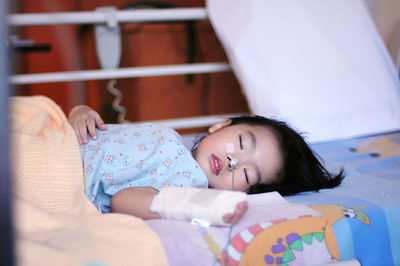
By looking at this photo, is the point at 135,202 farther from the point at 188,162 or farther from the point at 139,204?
the point at 188,162

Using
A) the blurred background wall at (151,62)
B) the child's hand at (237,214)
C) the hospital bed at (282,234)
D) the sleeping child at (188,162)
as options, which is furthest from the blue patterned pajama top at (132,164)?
the blurred background wall at (151,62)

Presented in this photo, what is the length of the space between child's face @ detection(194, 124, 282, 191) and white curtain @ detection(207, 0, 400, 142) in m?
0.45

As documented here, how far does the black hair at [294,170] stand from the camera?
42.2 inches

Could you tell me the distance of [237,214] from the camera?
75 cm

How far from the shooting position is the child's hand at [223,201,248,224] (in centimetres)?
73

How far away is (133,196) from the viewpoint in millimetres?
856

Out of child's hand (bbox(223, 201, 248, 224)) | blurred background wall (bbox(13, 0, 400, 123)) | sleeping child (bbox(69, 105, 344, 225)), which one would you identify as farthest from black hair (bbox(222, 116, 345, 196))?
blurred background wall (bbox(13, 0, 400, 123))

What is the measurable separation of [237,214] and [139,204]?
0.66 feet

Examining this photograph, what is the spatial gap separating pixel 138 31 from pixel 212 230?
1752mm

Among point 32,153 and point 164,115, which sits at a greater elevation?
point 32,153

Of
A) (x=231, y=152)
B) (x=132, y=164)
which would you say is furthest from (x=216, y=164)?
(x=132, y=164)

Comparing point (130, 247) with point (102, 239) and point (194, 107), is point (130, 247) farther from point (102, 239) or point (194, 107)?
point (194, 107)

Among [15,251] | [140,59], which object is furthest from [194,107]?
[15,251]

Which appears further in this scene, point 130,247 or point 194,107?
point 194,107
